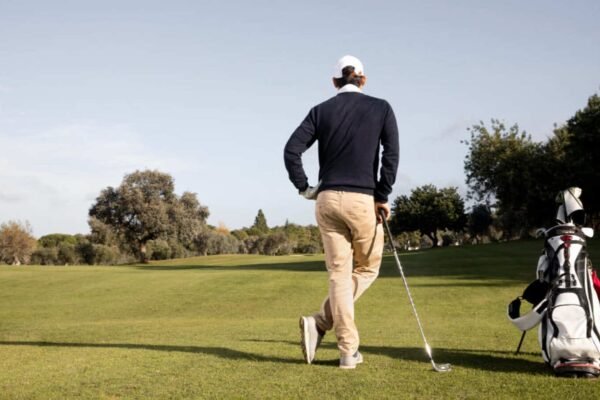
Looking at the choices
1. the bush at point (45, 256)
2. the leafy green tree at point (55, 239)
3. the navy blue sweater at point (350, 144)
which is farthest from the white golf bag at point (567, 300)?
the leafy green tree at point (55, 239)

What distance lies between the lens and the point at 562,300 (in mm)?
6020

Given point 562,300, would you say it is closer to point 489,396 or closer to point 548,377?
point 548,377

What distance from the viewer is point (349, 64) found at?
22.0 feet

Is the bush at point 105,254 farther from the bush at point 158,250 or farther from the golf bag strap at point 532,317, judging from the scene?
the golf bag strap at point 532,317

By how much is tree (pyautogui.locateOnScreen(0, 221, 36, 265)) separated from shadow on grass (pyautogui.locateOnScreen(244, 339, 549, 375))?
277 feet

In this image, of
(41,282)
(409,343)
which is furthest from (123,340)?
(41,282)

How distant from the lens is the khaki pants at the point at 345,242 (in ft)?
20.9

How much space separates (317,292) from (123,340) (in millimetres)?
13049

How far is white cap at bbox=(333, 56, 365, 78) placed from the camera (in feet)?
22.1

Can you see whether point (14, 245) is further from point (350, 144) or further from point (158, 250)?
point (350, 144)

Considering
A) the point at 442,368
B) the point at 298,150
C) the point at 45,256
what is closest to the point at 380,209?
the point at 298,150

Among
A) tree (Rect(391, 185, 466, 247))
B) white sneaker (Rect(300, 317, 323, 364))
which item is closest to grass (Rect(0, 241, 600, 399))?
white sneaker (Rect(300, 317, 323, 364))

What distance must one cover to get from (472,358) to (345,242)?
1.98 metres

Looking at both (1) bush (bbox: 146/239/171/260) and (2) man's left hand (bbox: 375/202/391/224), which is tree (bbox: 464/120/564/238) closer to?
(1) bush (bbox: 146/239/171/260)
